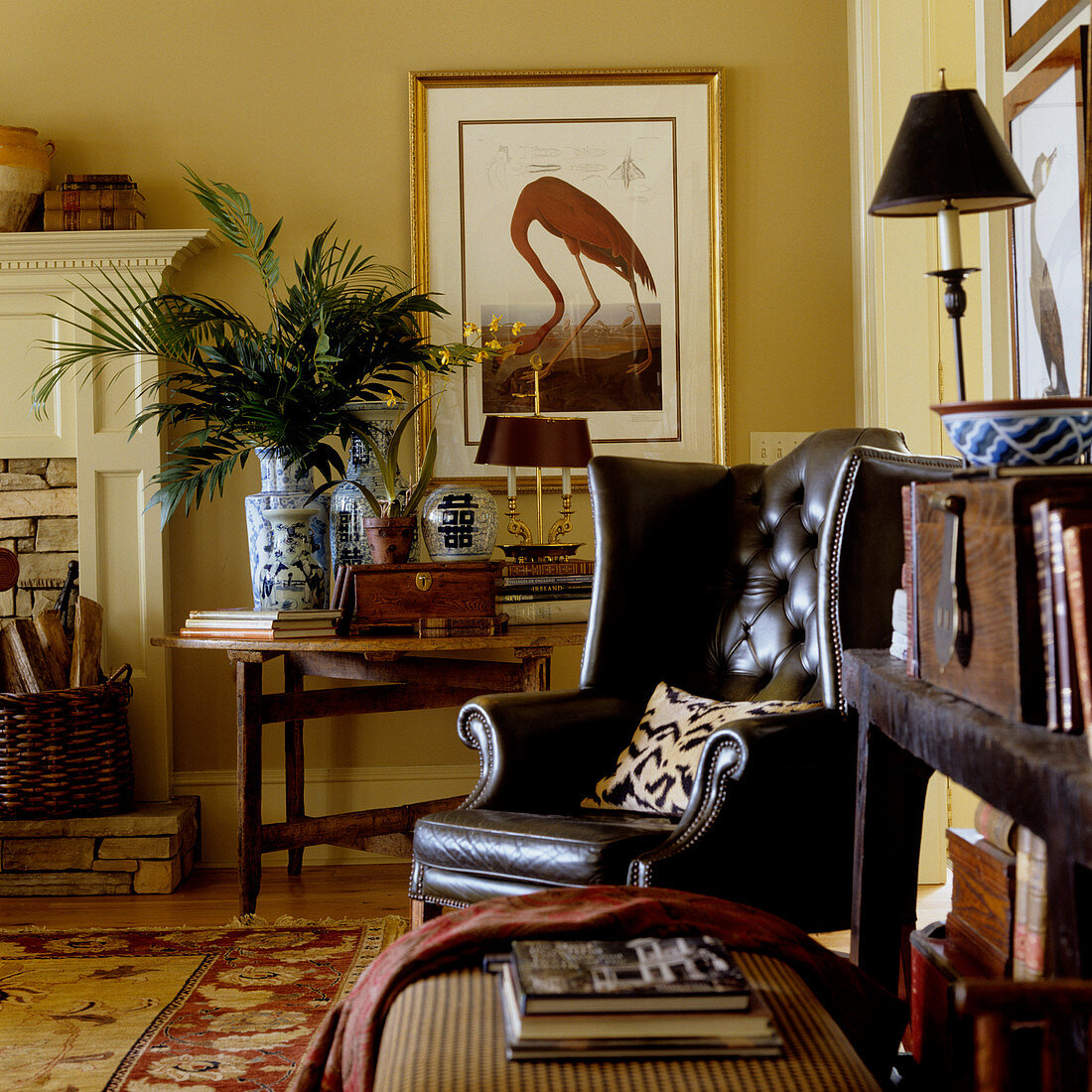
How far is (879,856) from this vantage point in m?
1.61

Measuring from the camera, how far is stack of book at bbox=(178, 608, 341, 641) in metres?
2.95

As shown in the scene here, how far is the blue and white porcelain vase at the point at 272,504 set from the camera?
123 inches

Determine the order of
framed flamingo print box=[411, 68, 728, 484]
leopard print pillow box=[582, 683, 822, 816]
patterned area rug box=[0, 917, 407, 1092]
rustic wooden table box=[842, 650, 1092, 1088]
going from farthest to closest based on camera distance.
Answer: framed flamingo print box=[411, 68, 728, 484]
leopard print pillow box=[582, 683, 822, 816]
patterned area rug box=[0, 917, 407, 1092]
rustic wooden table box=[842, 650, 1092, 1088]

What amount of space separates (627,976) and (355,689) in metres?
2.28

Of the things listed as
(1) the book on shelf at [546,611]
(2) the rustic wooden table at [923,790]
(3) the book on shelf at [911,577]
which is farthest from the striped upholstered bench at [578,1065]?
(1) the book on shelf at [546,611]

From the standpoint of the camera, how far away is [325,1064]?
141cm

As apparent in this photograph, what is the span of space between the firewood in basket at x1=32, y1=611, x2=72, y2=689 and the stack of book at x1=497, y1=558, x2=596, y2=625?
1276 mm

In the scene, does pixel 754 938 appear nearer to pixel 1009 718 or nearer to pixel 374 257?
pixel 1009 718

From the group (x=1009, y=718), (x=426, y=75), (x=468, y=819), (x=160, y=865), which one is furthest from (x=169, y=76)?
(x=1009, y=718)

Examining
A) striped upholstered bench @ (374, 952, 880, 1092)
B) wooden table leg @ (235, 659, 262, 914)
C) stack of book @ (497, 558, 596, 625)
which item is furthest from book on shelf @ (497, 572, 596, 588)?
striped upholstered bench @ (374, 952, 880, 1092)

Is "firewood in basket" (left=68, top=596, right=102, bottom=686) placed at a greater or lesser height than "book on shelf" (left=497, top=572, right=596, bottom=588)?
lesser

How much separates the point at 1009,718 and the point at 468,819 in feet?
4.03

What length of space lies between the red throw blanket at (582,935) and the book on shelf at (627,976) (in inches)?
3.0

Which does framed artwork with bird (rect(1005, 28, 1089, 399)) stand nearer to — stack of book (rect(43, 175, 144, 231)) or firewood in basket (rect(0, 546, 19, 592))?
stack of book (rect(43, 175, 144, 231))
